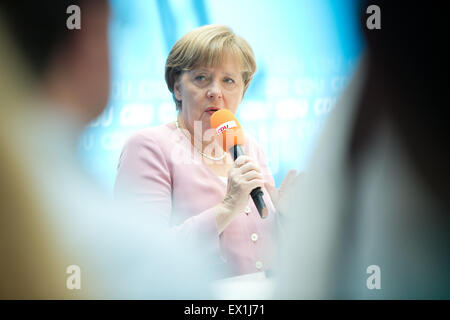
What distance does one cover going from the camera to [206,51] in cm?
219

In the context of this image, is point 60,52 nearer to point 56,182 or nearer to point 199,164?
point 56,182

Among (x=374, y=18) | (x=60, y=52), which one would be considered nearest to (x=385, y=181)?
(x=374, y=18)

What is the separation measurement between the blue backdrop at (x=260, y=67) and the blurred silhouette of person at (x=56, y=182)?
87 millimetres

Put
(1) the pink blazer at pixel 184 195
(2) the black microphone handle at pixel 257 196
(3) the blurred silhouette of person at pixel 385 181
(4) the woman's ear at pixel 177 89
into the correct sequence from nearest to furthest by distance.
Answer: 1. (2) the black microphone handle at pixel 257 196
2. (1) the pink blazer at pixel 184 195
3. (4) the woman's ear at pixel 177 89
4. (3) the blurred silhouette of person at pixel 385 181

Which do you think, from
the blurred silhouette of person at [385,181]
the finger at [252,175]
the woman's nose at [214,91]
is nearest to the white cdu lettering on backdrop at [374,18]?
the blurred silhouette of person at [385,181]

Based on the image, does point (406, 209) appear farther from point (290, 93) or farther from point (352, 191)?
point (290, 93)

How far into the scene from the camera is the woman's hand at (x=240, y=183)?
6.10 feet

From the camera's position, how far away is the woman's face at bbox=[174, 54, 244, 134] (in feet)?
7.13

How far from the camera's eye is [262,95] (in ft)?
7.80

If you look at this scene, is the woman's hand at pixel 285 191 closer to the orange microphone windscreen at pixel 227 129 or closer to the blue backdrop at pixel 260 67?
the blue backdrop at pixel 260 67

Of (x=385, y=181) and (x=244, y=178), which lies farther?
(x=385, y=181)

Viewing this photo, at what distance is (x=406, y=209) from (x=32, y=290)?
1848mm

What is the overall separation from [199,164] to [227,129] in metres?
0.33

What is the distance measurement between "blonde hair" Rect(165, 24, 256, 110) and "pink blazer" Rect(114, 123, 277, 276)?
24cm
